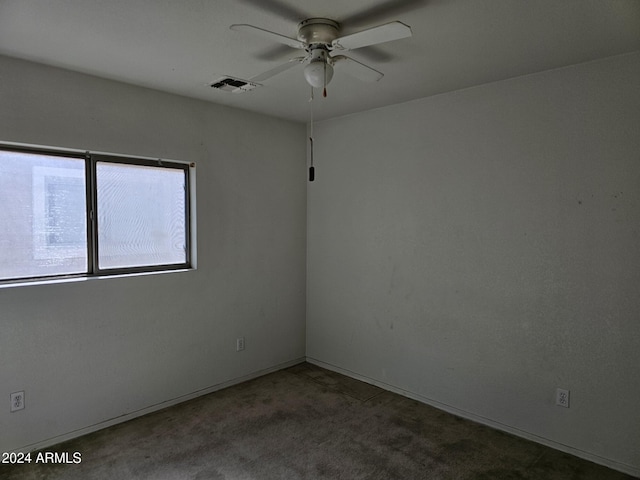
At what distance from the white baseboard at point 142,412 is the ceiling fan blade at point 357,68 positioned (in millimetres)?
2925

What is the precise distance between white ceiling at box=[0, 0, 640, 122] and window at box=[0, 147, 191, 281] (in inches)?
26.7

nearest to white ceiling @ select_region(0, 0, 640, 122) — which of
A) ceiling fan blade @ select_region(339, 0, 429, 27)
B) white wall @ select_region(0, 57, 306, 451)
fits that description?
ceiling fan blade @ select_region(339, 0, 429, 27)

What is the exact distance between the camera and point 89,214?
2.93m

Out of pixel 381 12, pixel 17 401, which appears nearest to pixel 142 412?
pixel 17 401

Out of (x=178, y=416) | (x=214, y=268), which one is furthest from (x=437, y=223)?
(x=178, y=416)

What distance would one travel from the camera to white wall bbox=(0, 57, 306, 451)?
263cm

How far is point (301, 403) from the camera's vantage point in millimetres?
3426

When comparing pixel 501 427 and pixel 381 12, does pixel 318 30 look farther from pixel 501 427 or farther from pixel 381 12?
pixel 501 427

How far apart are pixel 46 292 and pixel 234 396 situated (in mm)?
1736

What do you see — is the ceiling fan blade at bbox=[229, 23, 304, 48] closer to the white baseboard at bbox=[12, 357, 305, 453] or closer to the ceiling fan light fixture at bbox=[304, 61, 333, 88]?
the ceiling fan light fixture at bbox=[304, 61, 333, 88]

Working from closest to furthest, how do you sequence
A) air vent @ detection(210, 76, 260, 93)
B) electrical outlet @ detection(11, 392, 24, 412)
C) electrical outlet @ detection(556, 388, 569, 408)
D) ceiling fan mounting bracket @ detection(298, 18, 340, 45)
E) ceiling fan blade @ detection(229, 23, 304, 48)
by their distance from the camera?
1. ceiling fan blade @ detection(229, 23, 304, 48)
2. ceiling fan mounting bracket @ detection(298, 18, 340, 45)
3. electrical outlet @ detection(11, 392, 24, 412)
4. electrical outlet @ detection(556, 388, 569, 408)
5. air vent @ detection(210, 76, 260, 93)

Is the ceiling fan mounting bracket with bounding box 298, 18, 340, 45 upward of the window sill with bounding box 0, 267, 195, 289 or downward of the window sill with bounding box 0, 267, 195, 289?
upward

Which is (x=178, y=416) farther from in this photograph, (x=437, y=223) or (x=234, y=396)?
(x=437, y=223)

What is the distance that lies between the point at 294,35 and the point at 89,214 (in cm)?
197
